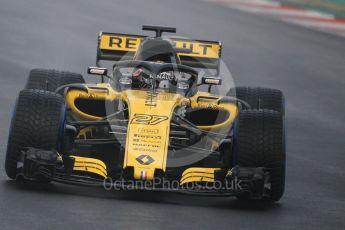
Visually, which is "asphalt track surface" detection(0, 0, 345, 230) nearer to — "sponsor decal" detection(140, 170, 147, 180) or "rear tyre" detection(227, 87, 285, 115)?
"sponsor decal" detection(140, 170, 147, 180)

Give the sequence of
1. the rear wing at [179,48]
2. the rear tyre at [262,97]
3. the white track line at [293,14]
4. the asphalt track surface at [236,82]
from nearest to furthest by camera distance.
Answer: the asphalt track surface at [236,82] < the rear tyre at [262,97] < the rear wing at [179,48] < the white track line at [293,14]

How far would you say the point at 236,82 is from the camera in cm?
2105

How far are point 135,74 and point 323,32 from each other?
56.4 ft

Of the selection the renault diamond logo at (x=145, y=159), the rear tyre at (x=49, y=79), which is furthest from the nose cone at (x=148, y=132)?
the rear tyre at (x=49, y=79)

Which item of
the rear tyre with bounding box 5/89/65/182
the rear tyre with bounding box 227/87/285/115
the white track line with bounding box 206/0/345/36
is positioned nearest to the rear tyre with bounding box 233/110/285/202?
the rear tyre with bounding box 5/89/65/182

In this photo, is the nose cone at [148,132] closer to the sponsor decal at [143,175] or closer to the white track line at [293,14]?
the sponsor decal at [143,175]

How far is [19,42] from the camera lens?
2331 centimetres

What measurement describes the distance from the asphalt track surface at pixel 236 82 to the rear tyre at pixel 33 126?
1.02 feet

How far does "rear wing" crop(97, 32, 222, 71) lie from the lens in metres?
14.6

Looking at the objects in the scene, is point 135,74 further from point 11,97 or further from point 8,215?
point 11,97

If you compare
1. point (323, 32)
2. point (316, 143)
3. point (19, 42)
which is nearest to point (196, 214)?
point (316, 143)

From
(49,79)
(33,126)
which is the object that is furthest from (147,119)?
(49,79)

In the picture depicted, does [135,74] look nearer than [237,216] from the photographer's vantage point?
No

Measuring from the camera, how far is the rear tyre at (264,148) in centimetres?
1137
